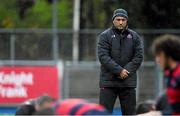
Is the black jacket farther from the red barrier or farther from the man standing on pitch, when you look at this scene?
the red barrier

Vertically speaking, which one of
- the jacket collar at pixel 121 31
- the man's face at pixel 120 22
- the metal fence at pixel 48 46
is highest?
the man's face at pixel 120 22

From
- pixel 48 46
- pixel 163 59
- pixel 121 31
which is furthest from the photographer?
pixel 48 46

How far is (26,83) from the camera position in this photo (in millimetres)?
21422

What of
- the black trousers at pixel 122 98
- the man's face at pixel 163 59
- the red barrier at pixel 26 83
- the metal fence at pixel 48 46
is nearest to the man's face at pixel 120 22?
the black trousers at pixel 122 98

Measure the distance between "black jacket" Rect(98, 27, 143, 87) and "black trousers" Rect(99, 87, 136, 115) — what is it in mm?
79

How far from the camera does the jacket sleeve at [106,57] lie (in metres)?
10.6

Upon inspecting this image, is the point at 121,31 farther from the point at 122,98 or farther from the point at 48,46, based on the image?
the point at 48,46

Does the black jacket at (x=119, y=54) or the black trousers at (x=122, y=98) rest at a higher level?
the black jacket at (x=119, y=54)

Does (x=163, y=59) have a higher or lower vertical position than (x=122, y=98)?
higher

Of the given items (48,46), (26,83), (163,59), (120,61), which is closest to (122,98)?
(120,61)

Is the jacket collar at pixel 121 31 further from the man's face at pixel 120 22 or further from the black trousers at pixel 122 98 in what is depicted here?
the black trousers at pixel 122 98

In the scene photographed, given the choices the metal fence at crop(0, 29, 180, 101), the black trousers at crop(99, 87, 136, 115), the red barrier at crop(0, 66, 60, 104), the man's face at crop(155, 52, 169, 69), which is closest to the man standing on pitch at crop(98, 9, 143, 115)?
the black trousers at crop(99, 87, 136, 115)

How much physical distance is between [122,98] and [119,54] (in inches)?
24.4

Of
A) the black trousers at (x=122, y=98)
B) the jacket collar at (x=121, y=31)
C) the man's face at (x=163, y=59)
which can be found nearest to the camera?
the man's face at (x=163, y=59)
